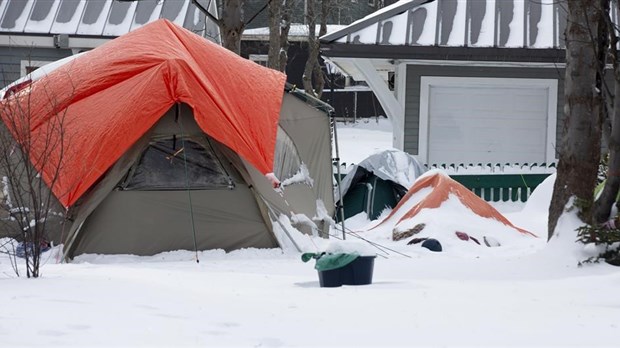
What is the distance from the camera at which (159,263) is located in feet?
39.8

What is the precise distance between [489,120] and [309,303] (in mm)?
14643

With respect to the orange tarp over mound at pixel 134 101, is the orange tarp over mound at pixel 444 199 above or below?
below

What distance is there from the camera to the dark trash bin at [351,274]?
9.61 m

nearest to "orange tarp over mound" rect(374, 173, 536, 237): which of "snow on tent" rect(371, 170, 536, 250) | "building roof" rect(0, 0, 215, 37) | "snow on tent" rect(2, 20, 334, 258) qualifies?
"snow on tent" rect(371, 170, 536, 250)

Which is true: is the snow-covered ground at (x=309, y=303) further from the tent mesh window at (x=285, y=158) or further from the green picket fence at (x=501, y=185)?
the green picket fence at (x=501, y=185)

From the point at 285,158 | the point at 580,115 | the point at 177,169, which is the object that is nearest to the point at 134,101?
the point at 177,169

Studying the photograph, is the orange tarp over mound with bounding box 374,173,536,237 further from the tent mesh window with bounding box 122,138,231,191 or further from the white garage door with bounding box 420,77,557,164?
the white garage door with bounding box 420,77,557,164

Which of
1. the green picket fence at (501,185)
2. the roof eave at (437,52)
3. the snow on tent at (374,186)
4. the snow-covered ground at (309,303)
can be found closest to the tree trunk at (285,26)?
the roof eave at (437,52)

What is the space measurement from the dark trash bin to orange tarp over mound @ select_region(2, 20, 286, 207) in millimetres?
3405

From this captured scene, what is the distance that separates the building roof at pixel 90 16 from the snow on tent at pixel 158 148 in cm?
944

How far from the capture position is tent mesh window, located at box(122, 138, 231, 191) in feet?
42.1

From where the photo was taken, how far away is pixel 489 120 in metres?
22.1

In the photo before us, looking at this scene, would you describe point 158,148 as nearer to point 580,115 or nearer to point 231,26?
point 580,115

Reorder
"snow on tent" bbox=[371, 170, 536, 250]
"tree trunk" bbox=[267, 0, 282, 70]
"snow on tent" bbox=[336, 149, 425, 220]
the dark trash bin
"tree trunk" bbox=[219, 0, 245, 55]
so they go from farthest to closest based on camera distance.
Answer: "tree trunk" bbox=[267, 0, 282, 70]
"tree trunk" bbox=[219, 0, 245, 55]
"snow on tent" bbox=[336, 149, 425, 220]
"snow on tent" bbox=[371, 170, 536, 250]
the dark trash bin
